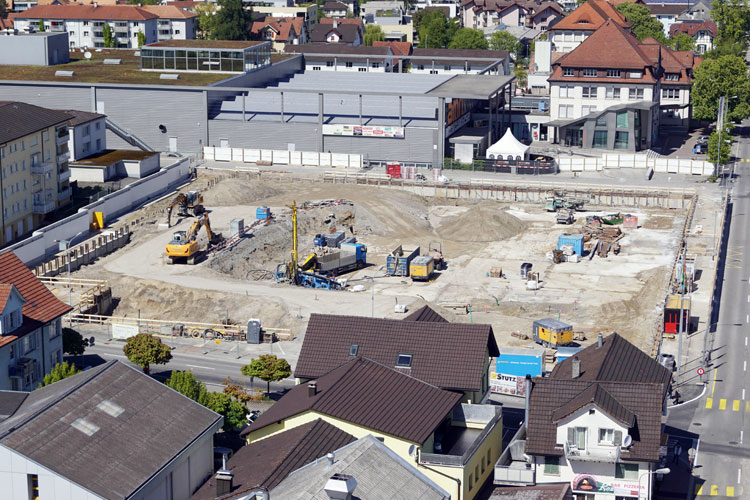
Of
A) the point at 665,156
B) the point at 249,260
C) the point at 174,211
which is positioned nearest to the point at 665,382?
the point at 249,260

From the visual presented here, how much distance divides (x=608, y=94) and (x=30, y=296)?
90.2 m

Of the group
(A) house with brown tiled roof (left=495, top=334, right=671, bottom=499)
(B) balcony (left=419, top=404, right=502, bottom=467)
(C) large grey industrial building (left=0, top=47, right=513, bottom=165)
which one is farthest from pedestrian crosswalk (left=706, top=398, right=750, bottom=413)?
(C) large grey industrial building (left=0, top=47, right=513, bottom=165)

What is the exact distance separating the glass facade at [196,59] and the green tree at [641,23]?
7378 cm

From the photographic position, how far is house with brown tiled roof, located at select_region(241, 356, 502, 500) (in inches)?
2067

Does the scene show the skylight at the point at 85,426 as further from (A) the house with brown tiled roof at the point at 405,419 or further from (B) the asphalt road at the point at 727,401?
(B) the asphalt road at the point at 727,401

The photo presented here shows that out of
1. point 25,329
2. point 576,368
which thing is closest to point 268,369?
point 25,329

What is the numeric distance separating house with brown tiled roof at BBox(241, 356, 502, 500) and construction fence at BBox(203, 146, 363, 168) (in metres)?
73.1

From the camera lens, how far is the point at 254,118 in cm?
13562

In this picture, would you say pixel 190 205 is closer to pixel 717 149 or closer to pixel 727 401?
pixel 727 401

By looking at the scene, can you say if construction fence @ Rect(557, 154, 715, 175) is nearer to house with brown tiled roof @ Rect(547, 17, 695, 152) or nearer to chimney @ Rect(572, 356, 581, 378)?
house with brown tiled roof @ Rect(547, 17, 695, 152)

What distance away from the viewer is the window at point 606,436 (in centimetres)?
5291

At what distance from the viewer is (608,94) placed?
14312 cm

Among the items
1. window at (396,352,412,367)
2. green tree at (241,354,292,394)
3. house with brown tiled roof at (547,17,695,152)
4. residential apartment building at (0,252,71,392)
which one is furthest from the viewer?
house with brown tiled roof at (547,17,695,152)

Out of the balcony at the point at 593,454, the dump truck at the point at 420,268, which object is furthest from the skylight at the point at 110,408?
the dump truck at the point at 420,268
